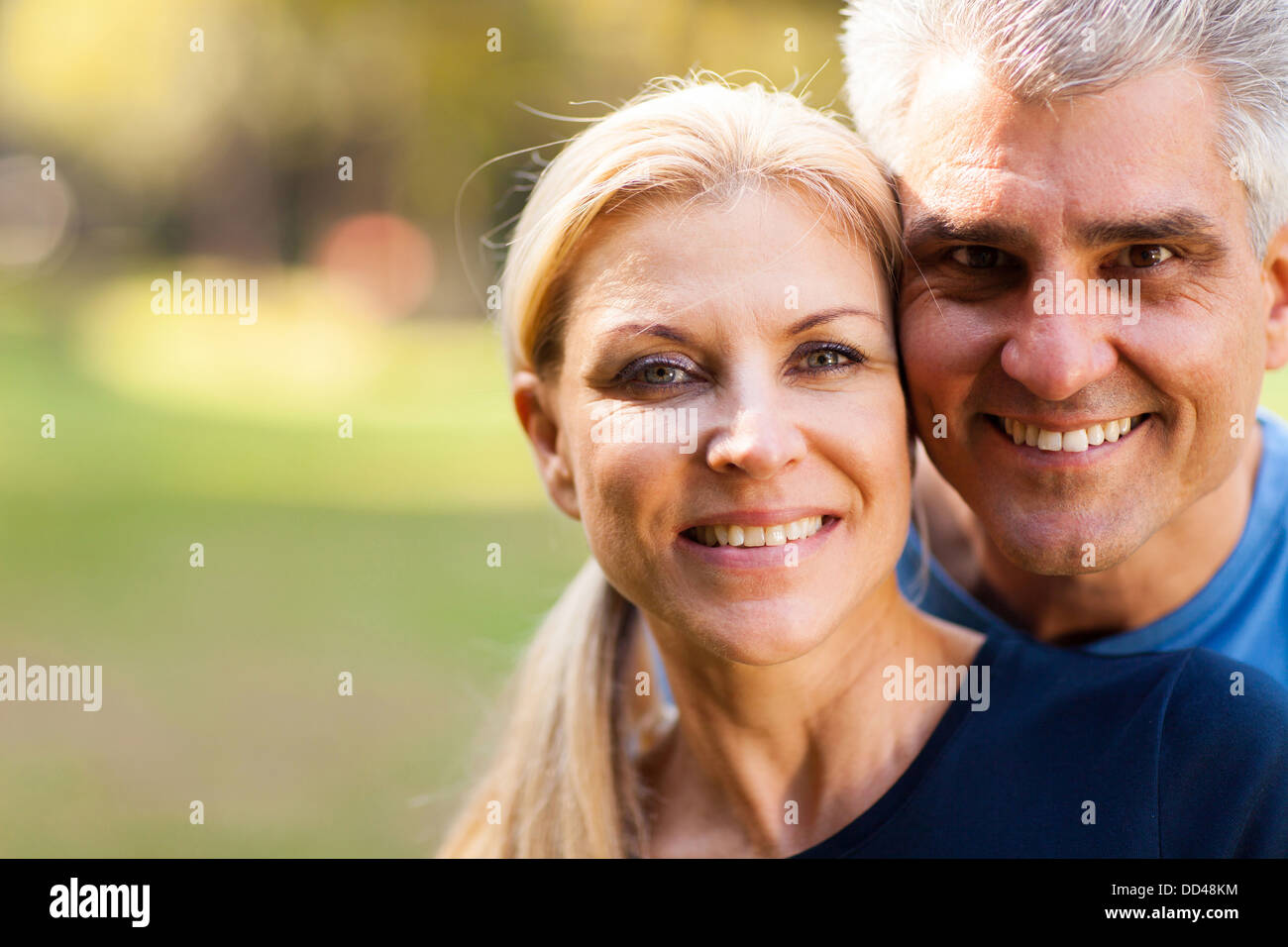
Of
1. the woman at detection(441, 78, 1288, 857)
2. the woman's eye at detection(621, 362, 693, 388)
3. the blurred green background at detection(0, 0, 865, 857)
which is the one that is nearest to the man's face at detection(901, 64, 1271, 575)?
the woman at detection(441, 78, 1288, 857)

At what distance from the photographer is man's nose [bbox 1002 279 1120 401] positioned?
2.56 metres

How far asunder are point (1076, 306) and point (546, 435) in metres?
1.23

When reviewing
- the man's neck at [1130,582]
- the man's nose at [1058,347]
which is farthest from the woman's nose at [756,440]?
the man's neck at [1130,582]

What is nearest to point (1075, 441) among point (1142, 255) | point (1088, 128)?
point (1142, 255)

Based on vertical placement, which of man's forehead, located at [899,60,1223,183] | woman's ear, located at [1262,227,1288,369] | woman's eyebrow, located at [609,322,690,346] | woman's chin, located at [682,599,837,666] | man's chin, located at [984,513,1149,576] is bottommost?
woman's chin, located at [682,599,837,666]

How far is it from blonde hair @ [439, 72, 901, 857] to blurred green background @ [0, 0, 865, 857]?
0.42m

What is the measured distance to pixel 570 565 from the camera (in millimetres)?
11898

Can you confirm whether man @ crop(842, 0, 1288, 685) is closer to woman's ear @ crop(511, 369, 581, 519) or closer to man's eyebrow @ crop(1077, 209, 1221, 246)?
man's eyebrow @ crop(1077, 209, 1221, 246)

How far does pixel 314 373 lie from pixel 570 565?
25.7 feet

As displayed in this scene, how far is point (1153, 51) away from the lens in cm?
253

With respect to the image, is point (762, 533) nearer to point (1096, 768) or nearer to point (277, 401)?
point (1096, 768)

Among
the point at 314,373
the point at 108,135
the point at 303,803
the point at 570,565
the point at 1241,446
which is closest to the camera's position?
the point at 1241,446

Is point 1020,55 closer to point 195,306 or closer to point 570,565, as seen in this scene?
point 570,565
